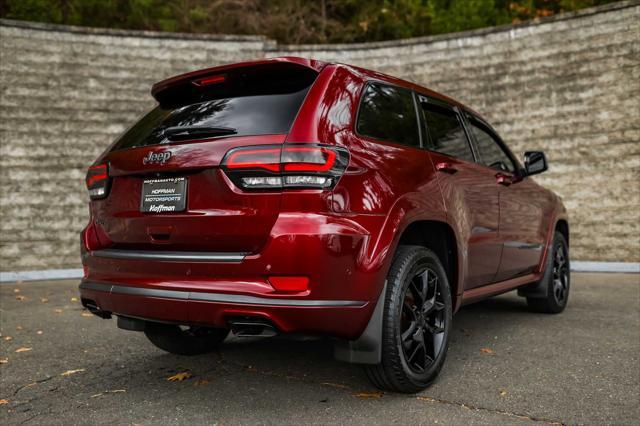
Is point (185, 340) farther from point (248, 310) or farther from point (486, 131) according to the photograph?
point (486, 131)

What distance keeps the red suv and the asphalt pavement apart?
0.94ft

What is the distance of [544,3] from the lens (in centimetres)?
1588

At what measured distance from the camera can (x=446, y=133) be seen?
3.96 meters

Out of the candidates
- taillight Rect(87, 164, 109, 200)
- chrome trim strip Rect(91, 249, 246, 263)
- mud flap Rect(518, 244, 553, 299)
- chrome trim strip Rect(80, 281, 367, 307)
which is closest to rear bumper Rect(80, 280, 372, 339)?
chrome trim strip Rect(80, 281, 367, 307)

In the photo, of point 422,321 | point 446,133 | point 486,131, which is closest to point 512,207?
point 486,131

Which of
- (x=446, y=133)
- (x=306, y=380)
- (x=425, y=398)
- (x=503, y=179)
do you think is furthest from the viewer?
(x=503, y=179)

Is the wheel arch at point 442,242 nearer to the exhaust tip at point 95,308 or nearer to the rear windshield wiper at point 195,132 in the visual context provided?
the rear windshield wiper at point 195,132

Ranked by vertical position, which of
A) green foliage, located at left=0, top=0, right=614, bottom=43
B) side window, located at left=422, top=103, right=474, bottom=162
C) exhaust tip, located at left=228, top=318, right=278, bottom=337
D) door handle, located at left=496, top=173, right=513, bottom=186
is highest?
green foliage, located at left=0, top=0, right=614, bottom=43

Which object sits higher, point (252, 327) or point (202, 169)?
point (202, 169)

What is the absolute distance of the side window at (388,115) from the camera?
309cm

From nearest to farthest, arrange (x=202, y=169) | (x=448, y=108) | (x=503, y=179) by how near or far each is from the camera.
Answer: (x=202, y=169), (x=448, y=108), (x=503, y=179)

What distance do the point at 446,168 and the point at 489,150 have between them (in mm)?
1177

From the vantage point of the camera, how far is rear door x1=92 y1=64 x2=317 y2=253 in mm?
2717

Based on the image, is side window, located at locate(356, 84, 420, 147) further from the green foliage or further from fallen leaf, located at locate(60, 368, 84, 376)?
the green foliage
